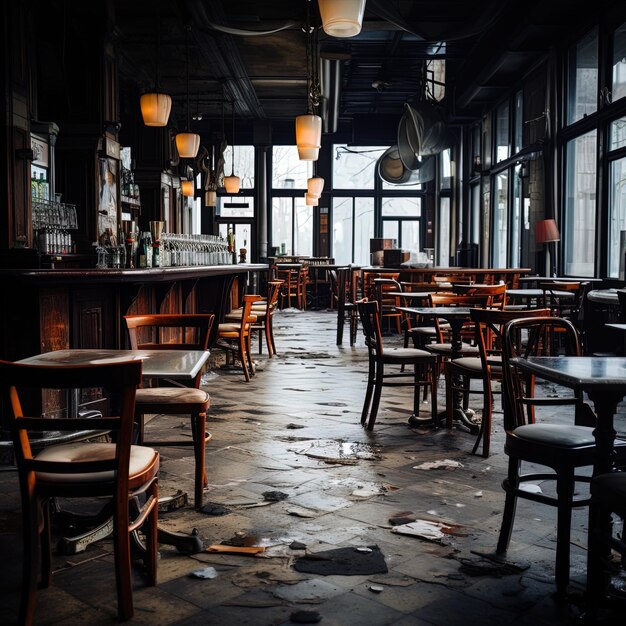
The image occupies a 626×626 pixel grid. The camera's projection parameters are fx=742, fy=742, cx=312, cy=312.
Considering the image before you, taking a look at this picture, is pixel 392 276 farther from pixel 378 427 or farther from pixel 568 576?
pixel 568 576

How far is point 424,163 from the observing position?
14.8 metres

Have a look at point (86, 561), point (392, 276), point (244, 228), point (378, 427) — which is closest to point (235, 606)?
point (86, 561)

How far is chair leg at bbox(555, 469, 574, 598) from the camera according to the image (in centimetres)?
243

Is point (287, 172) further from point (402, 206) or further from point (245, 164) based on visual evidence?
point (402, 206)

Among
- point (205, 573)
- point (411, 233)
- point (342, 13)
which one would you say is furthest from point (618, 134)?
point (411, 233)

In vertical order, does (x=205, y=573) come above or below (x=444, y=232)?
below

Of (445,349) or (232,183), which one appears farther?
(232,183)

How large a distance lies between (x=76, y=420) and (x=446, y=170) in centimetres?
1549

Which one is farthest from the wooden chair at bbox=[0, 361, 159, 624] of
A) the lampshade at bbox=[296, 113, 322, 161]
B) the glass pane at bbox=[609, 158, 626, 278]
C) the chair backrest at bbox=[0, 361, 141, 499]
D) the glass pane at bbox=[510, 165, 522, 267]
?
the glass pane at bbox=[510, 165, 522, 267]

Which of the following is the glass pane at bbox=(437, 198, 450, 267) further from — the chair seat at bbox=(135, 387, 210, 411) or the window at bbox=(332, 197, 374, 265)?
the chair seat at bbox=(135, 387, 210, 411)

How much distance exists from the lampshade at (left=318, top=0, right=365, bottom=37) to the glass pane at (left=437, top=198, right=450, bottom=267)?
43.2 feet

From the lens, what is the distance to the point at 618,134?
827 cm

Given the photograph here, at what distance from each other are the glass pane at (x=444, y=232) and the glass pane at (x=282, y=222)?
353 cm

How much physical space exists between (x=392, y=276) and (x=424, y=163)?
18.6 feet
